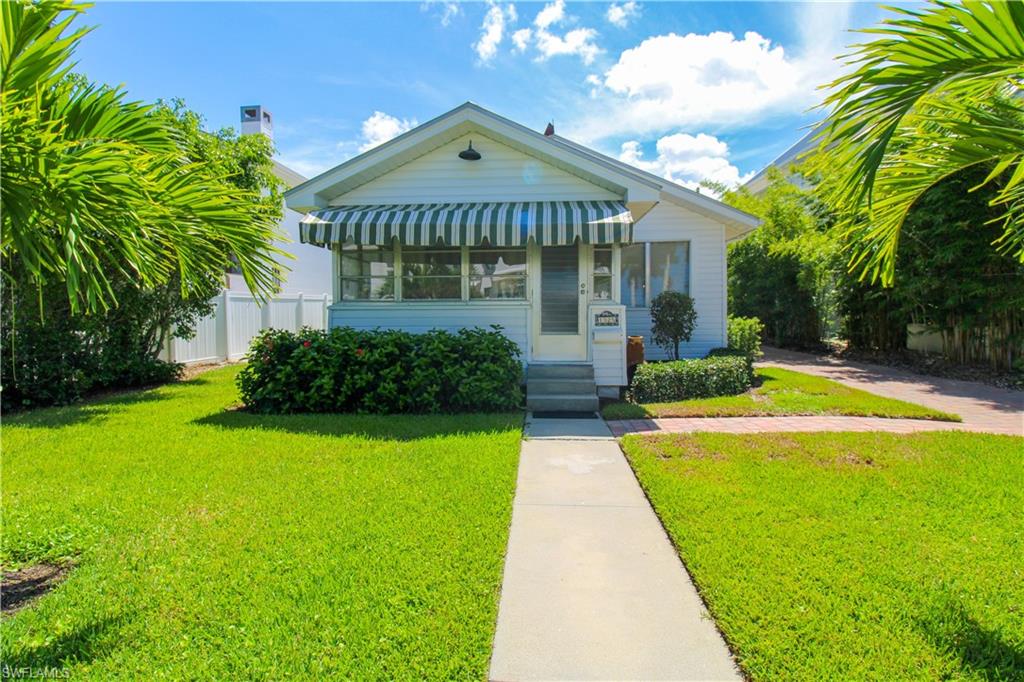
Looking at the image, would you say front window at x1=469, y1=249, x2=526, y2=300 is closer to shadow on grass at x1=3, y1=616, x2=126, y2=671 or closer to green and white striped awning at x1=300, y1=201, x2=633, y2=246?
green and white striped awning at x1=300, y1=201, x2=633, y2=246

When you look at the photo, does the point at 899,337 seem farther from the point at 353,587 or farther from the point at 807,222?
the point at 353,587

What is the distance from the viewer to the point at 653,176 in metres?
13.7

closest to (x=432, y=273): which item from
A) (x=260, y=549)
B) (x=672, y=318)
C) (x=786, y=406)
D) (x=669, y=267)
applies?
(x=672, y=318)

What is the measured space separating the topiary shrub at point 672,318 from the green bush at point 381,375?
4739 mm

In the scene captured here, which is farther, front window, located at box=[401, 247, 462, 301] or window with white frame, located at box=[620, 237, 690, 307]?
window with white frame, located at box=[620, 237, 690, 307]

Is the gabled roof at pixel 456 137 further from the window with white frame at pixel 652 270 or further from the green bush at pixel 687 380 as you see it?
the green bush at pixel 687 380

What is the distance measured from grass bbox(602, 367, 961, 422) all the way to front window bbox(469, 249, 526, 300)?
3016 millimetres

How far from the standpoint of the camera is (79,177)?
2252mm

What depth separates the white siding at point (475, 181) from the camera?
10148mm

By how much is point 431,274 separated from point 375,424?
382 centimetres

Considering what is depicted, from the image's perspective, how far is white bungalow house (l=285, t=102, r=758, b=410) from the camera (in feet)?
30.5

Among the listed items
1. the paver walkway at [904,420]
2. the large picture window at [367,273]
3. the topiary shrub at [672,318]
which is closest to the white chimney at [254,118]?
the large picture window at [367,273]

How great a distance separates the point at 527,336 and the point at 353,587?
6961mm

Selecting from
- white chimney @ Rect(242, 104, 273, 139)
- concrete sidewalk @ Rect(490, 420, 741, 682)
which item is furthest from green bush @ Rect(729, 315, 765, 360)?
white chimney @ Rect(242, 104, 273, 139)
